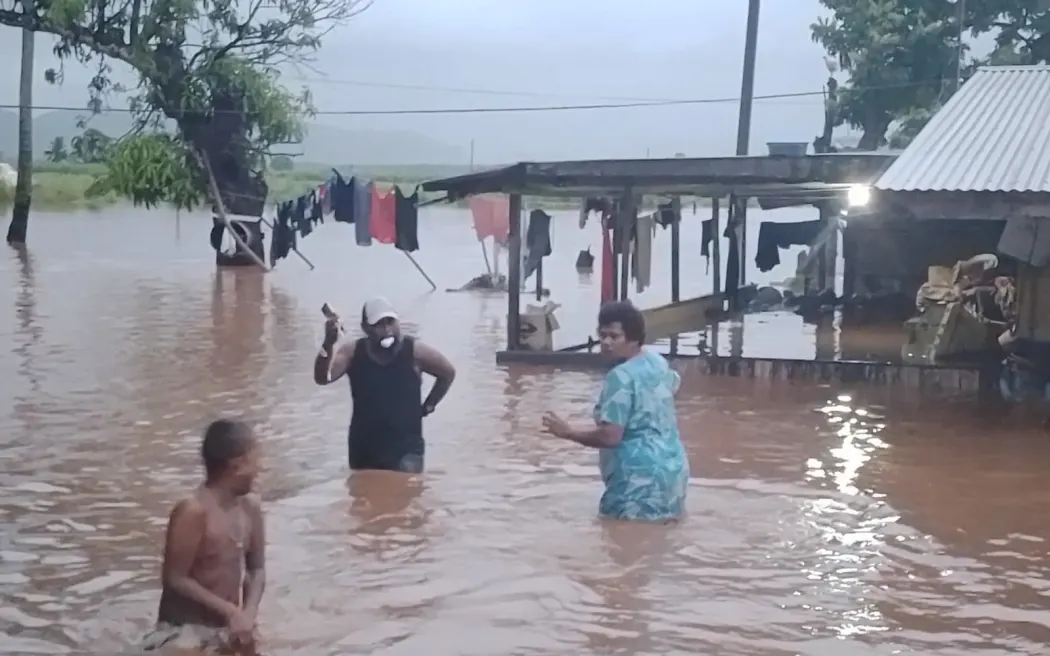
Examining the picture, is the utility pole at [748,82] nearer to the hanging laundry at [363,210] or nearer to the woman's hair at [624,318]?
the hanging laundry at [363,210]

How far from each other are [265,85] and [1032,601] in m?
28.9

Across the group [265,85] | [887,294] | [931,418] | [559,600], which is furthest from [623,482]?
[265,85]

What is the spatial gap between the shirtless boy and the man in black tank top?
304cm

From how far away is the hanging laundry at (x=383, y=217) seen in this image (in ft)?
91.7

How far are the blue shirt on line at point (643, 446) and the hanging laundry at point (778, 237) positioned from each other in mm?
17419

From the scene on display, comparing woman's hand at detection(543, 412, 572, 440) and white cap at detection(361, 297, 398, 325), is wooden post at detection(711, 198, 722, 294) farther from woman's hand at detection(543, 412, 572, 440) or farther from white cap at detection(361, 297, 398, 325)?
woman's hand at detection(543, 412, 572, 440)

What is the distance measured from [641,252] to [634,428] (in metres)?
14.5

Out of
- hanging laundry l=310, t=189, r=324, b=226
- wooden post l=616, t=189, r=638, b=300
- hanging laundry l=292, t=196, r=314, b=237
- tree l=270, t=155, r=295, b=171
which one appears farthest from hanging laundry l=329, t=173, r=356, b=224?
wooden post l=616, t=189, r=638, b=300

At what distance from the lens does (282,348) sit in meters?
18.8

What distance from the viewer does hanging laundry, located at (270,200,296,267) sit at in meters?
31.9

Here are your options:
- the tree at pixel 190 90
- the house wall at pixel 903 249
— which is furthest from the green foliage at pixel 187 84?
the house wall at pixel 903 249

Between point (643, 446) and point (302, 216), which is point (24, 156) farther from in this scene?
point (643, 446)

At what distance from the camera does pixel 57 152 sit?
1673 inches

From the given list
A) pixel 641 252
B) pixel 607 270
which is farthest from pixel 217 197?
pixel 607 270
